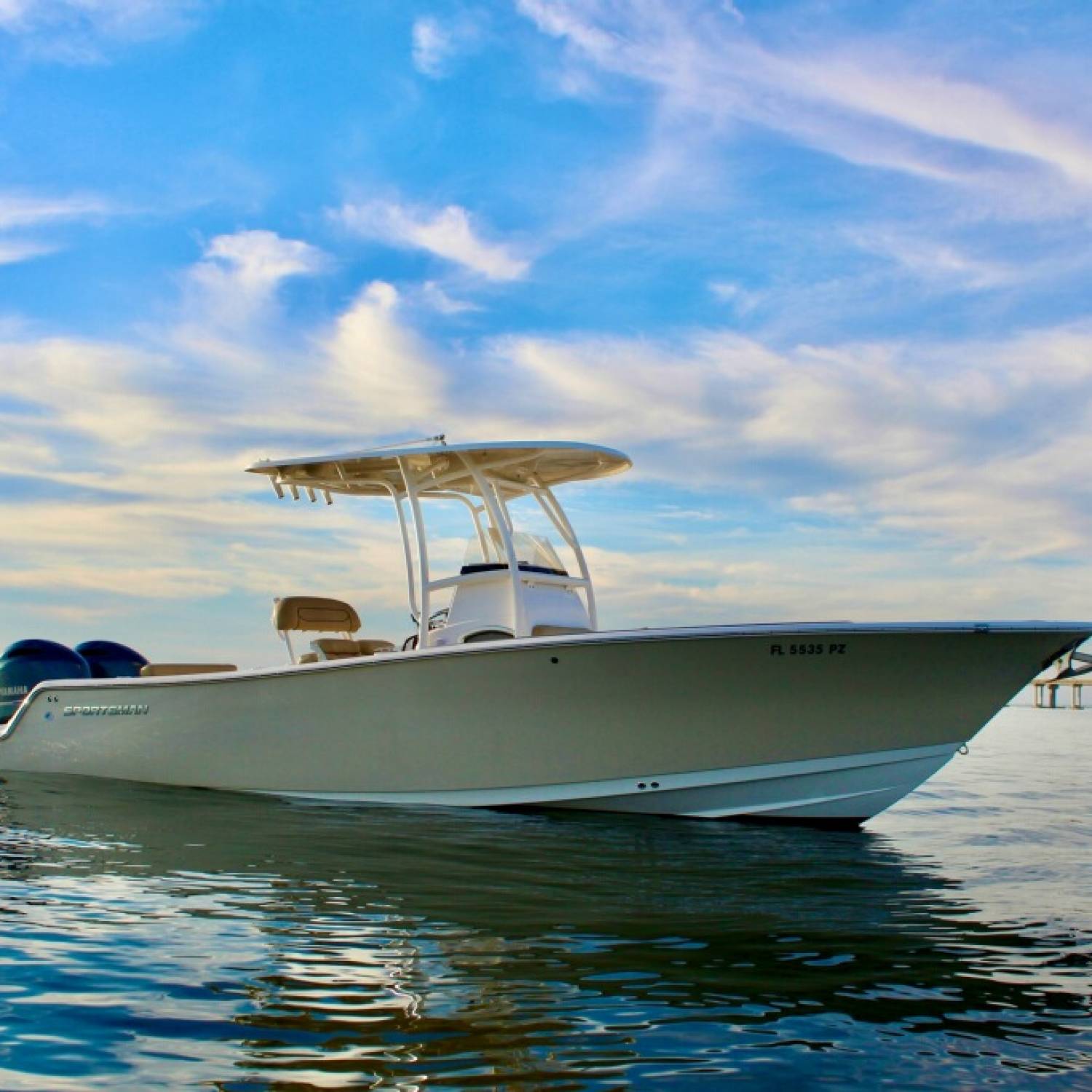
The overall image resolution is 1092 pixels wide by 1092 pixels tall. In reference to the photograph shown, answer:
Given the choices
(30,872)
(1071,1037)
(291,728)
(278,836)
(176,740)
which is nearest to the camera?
(1071,1037)

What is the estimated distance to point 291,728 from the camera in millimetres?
10180

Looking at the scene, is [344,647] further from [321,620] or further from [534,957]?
[534,957]

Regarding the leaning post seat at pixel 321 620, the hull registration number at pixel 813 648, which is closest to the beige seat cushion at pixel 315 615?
the leaning post seat at pixel 321 620

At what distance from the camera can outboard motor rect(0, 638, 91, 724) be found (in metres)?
12.8

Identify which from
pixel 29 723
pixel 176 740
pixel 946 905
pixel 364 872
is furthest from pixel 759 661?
pixel 29 723

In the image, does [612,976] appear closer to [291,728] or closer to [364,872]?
[364,872]

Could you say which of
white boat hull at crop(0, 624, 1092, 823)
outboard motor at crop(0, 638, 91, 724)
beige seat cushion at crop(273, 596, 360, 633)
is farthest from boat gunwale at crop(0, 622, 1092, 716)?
outboard motor at crop(0, 638, 91, 724)

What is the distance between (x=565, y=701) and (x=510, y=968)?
4.27 meters

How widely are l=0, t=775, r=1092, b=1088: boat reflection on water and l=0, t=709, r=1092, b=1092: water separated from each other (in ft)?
0.05

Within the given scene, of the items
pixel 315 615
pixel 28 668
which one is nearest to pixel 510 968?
pixel 315 615

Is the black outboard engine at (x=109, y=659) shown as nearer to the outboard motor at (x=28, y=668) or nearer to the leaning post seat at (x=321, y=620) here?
the outboard motor at (x=28, y=668)

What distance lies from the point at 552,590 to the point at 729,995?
6563 millimetres

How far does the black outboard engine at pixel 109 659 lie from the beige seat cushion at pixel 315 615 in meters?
3.49

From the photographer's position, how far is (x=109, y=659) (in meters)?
14.3
